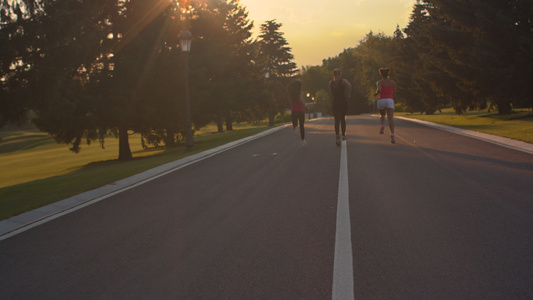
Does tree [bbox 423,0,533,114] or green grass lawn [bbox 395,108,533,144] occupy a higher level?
tree [bbox 423,0,533,114]

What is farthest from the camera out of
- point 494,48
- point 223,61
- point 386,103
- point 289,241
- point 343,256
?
Answer: point 223,61

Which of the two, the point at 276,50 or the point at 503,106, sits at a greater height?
the point at 276,50

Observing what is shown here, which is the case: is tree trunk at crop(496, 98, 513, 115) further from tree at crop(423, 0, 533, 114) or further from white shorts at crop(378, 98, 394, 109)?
white shorts at crop(378, 98, 394, 109)

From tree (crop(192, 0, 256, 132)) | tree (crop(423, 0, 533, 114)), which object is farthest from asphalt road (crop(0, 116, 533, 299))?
tree (crop(192, 0, 256, 132))

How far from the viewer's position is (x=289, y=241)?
4.75 meters

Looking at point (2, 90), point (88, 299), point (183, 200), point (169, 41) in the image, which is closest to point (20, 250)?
point (88, 299)

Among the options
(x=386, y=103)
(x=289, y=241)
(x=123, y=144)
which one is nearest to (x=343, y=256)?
(x=289, y=241)

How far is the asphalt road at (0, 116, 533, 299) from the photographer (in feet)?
11.9

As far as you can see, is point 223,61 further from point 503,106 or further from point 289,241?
point 289,241

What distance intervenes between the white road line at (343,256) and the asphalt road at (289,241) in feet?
0.17

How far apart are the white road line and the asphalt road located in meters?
0.05

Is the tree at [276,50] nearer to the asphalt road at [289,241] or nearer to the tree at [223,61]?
the tree at [223,61]

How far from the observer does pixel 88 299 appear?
3.60m

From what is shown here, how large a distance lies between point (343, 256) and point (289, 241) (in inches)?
29.4
